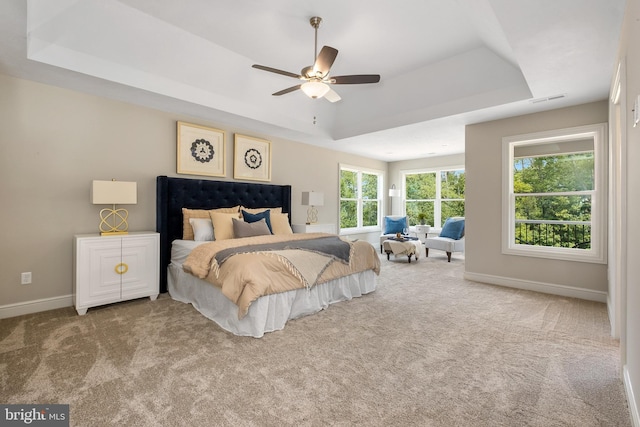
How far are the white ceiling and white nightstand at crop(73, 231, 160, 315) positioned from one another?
166 cm

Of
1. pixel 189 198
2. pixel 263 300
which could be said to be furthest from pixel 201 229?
pixel 263 300

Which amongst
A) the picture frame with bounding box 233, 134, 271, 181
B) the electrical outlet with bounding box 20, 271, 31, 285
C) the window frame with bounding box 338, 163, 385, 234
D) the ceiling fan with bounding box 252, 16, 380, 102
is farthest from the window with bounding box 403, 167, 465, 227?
the electrical outlet with bounding box 20, 271, 31, 285

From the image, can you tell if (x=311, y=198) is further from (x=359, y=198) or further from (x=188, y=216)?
(x=359, y=198)

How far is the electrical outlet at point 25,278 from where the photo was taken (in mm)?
3084

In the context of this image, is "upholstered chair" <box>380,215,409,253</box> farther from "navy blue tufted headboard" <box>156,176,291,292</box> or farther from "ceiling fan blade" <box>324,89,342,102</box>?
"ceiling fan blade" <box>324,89,342,102</box>

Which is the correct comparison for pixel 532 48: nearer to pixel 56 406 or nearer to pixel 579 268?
pixel 579 268

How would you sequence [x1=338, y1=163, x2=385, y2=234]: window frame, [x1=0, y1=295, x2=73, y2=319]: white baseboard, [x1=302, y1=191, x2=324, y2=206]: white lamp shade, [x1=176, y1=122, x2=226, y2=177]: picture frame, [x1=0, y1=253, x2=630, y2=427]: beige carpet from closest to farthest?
[x1=0, y1=253, x2=630, y2=427]: beige carpet < [x1=0, y1=295, x2=73, y2=319]: white baseboard < [x1=176, y1=122, x2=226, y2=177]: picture frame < [x1=302, y1=191, x2=324, y2=206]: white lamp shade < [x1=338, y1=163, x2=385, y2=234]: window frame

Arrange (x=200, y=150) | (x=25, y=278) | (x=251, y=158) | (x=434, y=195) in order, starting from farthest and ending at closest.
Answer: (x=434, y=195) < (x=251, y=158) < (x=200, y=150) < (x=25, y=278)

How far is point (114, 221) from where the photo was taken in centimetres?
366

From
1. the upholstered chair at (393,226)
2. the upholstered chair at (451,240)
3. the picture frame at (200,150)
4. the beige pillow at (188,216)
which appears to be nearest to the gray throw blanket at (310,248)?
the beige pillow at (188,216)

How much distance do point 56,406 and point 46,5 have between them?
3.11m

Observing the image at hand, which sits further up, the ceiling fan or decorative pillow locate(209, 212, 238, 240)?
the ceiling fan

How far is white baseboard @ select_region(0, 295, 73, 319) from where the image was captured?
297cm

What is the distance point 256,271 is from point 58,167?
2561mm
